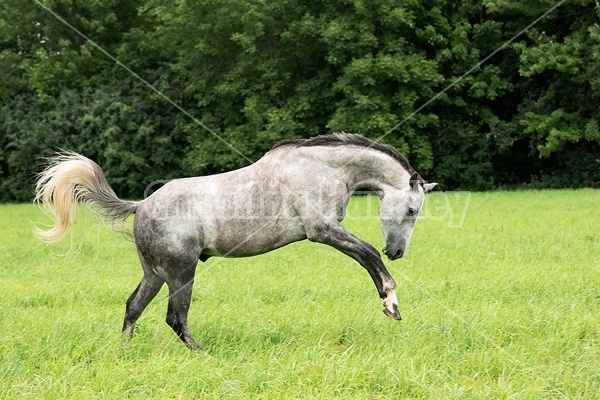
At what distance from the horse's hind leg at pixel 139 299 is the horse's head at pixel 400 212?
2304 millimetres

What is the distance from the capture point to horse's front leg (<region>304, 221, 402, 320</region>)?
5.61 metres

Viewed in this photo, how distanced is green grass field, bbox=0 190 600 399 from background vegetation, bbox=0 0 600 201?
66.2ft

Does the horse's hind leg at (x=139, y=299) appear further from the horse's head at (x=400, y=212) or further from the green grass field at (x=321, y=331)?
the horse's head at (x=400, y=212)

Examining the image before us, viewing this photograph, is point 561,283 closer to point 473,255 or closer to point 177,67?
point 473,255

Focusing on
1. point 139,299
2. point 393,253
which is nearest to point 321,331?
point 393,253

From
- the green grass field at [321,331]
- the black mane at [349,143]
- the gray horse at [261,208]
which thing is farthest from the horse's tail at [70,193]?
the black mane at [349,143]

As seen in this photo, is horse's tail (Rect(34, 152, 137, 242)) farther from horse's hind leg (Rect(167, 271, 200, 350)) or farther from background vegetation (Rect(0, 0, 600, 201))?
background vegetation (Rect(0, 0, 600, 201))

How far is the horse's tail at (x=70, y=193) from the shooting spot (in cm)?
620

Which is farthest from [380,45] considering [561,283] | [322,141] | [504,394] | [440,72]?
[504,394]

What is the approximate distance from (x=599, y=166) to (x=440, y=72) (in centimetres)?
932

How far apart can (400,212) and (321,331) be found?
147 centimetres

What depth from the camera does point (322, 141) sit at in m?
6.25

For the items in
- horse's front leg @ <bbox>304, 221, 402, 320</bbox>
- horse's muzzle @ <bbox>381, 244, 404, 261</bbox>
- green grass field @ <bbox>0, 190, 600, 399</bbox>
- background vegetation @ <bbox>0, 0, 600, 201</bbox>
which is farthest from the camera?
background vegetation @ <bbox>0, 0, 600, 201</bbox>

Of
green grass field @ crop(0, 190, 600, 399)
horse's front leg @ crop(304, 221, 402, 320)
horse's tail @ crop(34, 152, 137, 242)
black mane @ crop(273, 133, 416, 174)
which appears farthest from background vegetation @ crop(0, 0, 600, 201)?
horse's front leg @ crop(304, 221, 402, 320)
